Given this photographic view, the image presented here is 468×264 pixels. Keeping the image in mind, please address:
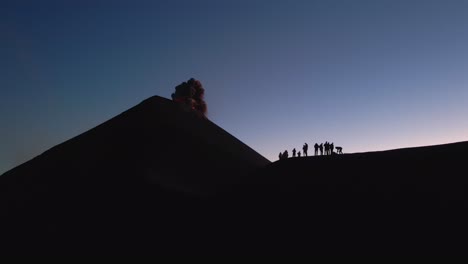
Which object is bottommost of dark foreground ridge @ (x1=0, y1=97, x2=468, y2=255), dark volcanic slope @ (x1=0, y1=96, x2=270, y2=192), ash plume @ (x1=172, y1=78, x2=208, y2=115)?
dark foreground ridge @ (x1=0, y1=97, x2=468, y2=255)

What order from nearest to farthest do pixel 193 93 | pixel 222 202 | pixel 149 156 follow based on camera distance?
pixel 222 202 → pixel 149 156 → pixel 193 93

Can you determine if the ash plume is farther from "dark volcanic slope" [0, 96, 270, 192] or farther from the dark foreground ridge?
the dark foreground ridge

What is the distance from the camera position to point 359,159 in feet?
42.0

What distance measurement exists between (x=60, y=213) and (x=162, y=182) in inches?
176

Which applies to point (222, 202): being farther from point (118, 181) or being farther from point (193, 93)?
point (193, 93)

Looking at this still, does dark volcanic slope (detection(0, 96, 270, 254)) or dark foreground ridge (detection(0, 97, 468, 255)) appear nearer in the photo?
dark foreground ridge (detection(0, 97, 468, 255))

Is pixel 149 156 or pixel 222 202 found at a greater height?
pixel 149 156

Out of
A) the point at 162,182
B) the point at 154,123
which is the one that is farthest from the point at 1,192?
the point at 162,182

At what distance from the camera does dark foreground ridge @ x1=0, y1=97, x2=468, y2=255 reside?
8773 millimetres

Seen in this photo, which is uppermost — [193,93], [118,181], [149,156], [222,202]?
[193,93]

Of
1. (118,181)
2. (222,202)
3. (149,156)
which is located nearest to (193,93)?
(149,156)

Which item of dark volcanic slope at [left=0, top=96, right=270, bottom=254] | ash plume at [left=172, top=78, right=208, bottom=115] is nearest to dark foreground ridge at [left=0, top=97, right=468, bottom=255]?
dark volcanic slope at [left=0, top=96, right=270, bottom=254]

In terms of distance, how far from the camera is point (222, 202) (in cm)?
1198

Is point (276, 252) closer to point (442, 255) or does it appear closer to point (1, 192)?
point (442, 255)
